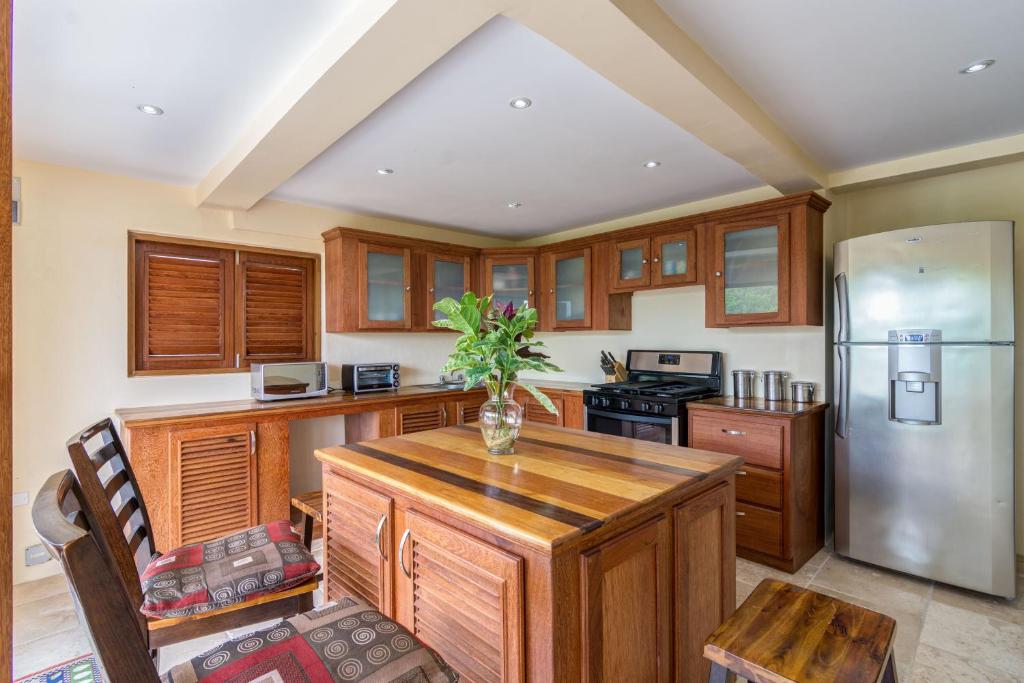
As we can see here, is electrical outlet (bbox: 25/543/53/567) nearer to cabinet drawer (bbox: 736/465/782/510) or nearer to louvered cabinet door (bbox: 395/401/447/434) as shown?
louvered cabinet door (bbox: 395/401/447/434)

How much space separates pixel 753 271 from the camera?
10.2 feet

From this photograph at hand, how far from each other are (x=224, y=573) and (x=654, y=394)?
8.62ft

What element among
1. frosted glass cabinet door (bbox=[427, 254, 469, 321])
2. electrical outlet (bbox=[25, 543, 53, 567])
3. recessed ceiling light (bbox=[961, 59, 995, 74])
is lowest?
electrical outlet (bbox=[25, 543, 53, 567])

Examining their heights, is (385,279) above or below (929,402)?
above

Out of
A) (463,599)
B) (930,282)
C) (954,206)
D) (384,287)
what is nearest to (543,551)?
(463,599)

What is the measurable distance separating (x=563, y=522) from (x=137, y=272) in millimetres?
3289

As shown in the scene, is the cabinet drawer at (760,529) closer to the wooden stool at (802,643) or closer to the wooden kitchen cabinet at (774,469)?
the wooden kitchen cabinet at (774,469)

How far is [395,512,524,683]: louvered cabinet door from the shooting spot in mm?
1113

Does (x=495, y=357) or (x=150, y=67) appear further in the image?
(x=150, y=67)

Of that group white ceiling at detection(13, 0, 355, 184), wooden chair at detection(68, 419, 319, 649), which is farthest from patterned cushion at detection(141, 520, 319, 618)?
white ceiling at detection(13, 0, 355, 184)

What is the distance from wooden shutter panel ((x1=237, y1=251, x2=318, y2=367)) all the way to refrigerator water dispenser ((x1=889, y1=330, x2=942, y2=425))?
3815 millimetres

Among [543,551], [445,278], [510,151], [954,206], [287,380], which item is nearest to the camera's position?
[543,551]

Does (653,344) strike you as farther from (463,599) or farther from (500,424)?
(463,599)

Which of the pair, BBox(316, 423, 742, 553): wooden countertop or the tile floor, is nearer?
BBox(316, 423, 742, 553): wooden countertop
